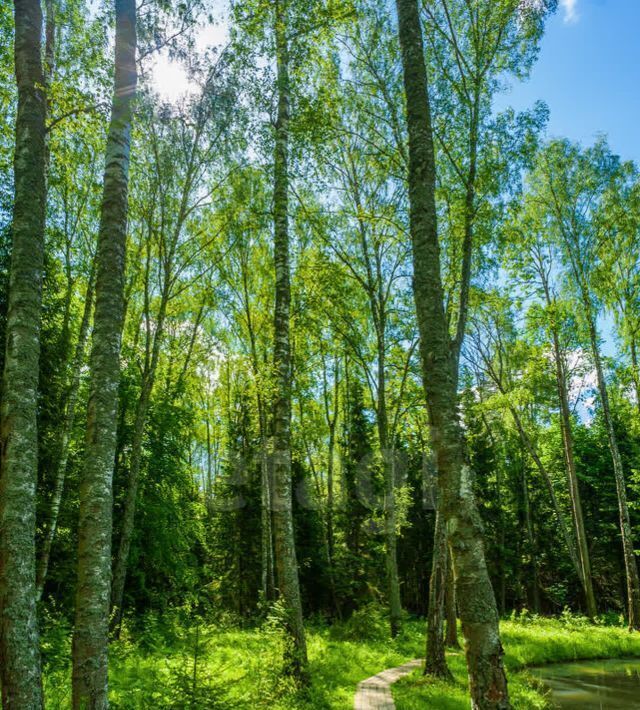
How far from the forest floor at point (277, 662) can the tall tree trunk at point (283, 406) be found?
354 mm

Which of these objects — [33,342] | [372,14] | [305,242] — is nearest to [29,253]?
[33,342]

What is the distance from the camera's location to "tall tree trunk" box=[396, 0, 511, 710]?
400 cm

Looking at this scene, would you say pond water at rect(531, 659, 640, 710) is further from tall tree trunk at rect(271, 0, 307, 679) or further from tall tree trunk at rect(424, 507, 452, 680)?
tall tree trunk at rect(271, 0, 307, 679)

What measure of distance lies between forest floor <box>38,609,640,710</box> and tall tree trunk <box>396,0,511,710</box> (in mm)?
2471

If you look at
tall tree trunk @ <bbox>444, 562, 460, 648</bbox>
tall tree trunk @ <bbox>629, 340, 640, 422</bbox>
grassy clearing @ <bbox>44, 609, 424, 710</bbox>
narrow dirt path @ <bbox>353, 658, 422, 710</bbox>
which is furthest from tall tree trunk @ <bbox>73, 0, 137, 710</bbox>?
tall tree trunk @ <bbox>629, 340, 640, 422</bbox>

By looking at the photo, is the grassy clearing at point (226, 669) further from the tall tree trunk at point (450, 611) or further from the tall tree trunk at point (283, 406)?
the tall tree trunk at point (450, 611)

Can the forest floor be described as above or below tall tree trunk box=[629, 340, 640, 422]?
below

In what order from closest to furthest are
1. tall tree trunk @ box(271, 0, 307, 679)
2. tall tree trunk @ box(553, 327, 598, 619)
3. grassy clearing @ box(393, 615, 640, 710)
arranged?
tall tree trunk @ box(271, 0, 307, 679), grassy clearing @ box(393, 615, 640, 710), tall tree trunk @ box(553, 327, 598, 619)

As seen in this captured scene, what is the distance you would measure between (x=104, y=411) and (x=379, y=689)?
7168mm

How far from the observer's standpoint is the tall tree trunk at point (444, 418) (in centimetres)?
400

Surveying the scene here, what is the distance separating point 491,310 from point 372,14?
1163 centimetres

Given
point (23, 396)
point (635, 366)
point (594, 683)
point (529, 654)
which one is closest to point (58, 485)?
point (23, 396)

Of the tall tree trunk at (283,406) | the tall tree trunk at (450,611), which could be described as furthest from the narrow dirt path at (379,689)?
the tall tree trunk at (450,611)

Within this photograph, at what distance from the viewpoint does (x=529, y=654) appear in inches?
527
